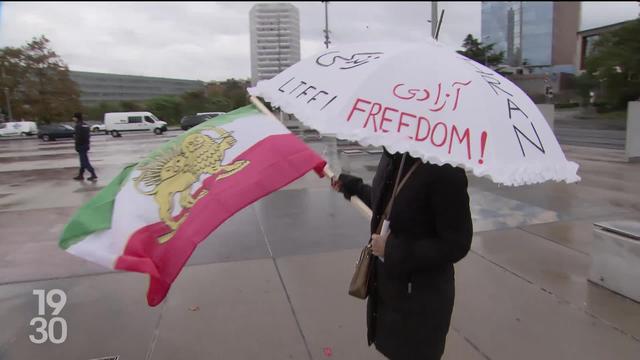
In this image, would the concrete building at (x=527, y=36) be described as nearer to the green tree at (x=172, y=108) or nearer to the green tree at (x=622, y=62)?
the green tree at (x=622, y=62)

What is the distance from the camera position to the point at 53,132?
3238 centimetres

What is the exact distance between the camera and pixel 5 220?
679 centimetres

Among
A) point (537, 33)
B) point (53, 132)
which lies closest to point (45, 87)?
point (53, 132)

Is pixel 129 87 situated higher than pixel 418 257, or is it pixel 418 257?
pixel 129 87

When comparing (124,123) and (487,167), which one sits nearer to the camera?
(487,167)

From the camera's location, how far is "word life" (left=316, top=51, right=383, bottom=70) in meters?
1.84

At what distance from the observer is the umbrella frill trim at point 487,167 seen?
1.49m

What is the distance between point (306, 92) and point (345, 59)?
267 millimetres

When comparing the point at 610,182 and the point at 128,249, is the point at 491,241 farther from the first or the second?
the point at 610,182

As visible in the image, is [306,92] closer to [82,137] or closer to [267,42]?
[82,137]

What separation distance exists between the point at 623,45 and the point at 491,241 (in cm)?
3043

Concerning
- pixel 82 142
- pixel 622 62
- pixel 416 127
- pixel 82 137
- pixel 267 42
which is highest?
pixel 622 62

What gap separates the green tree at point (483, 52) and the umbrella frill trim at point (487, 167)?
60.1 metres

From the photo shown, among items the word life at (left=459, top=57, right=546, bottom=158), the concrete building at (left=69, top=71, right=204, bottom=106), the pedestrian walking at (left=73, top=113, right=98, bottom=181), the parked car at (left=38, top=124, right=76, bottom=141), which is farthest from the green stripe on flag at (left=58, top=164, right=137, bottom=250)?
the parked car at (left=38, top=124, right=76, bottom=141)
